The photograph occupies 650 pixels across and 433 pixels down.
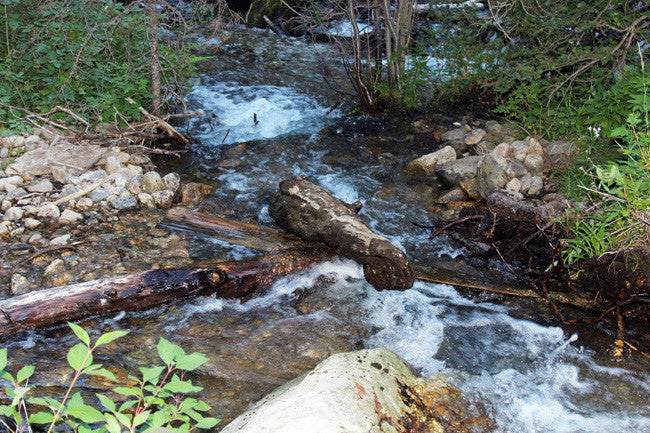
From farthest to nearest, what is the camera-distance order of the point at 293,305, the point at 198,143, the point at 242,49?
the point at 242,49, the point at 198,143, the point at 293,305

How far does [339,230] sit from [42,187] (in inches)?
135

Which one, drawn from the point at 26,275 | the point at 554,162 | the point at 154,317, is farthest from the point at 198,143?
the point at 554,162

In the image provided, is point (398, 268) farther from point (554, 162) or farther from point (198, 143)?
point (198, 143)

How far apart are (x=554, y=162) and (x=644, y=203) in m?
2.08

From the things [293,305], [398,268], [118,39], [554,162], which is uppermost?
[118,39]

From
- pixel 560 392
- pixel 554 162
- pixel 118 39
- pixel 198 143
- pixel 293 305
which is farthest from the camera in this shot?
pixel 198 143

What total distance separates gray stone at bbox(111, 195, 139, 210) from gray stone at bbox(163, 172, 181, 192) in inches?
18.0

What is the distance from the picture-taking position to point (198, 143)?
6906mm

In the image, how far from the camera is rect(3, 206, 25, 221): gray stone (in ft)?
15.0

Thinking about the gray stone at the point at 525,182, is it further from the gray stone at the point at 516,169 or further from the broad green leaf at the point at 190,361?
the broad green leaf at the point at 190,361

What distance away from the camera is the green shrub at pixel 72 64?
5773 millimetres

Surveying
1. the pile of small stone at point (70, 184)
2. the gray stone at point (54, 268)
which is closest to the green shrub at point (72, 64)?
the pile of small stone at point (70, 184)

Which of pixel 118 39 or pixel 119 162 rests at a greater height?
pixel 118 39

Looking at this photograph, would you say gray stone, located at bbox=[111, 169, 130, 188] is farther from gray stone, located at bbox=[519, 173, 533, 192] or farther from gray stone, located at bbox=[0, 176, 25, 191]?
gray stone, located at bbox=[519, 173, 533, 192]
